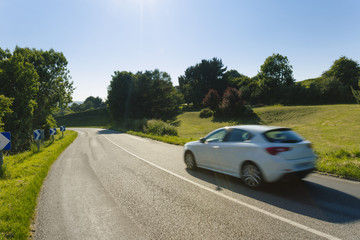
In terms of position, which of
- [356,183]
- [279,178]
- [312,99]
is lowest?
[356,183]

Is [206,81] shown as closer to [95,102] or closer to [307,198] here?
[307,198]

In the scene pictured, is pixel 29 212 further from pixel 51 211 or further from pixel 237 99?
pixel 237 99

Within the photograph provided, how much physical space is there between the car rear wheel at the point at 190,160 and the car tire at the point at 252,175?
225 cm

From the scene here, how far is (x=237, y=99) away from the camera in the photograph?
36969 mm

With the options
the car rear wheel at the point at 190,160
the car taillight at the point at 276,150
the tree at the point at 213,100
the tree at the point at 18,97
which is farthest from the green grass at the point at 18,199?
the tree at the point at 213,100

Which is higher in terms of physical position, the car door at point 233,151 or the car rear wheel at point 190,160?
the car door at point 233,151

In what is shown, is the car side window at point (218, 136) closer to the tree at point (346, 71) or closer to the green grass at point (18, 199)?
the green grass at point (18, 199)

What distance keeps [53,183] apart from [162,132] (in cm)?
1553

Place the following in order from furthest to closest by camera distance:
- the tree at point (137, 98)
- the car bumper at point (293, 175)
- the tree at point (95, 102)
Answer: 1. the tree at point (95, 102)
2. the tree at point (137, 98)
3. the car bumper at point (293, 175)

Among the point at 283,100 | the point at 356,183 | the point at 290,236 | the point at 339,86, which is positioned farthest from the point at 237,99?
the point at 290,236

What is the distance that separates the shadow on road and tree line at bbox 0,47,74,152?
13.5 m

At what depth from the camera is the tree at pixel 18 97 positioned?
16203 millimetres

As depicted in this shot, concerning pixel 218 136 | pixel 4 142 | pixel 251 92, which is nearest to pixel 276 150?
pixel 218 136

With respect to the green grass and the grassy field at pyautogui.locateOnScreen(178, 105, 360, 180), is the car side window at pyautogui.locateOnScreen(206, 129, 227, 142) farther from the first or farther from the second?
the green grass
